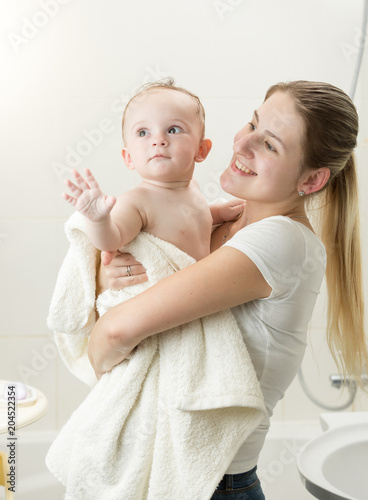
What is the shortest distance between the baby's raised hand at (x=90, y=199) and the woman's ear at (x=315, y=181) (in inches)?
13.0

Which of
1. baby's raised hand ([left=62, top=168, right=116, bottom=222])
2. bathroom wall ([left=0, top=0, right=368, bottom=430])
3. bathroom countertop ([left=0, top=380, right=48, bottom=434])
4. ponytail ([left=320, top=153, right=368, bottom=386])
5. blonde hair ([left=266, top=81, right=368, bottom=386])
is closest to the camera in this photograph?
baby's raised hand ([left=62, top=168, right=116, bottom=222])

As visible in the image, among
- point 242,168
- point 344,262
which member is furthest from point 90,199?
point 344,262

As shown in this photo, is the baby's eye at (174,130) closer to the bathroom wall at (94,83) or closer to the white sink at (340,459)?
the white sink at (340,459)

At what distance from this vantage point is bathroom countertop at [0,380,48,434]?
4.00ft

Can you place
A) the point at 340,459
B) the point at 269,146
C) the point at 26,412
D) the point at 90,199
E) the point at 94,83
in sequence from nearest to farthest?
1. the point at 90,199
2. the point at 269,146
3. the point at 340,459
4. the point at 26,412
5. the point at 94,83

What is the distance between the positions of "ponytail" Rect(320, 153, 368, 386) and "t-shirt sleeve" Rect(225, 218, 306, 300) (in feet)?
0.63

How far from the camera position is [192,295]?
0.84 m

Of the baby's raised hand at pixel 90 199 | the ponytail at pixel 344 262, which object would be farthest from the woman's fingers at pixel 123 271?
the ponytail at pixel 344 262

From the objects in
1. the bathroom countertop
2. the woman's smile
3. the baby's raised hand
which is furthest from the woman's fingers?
the bathroom countertop

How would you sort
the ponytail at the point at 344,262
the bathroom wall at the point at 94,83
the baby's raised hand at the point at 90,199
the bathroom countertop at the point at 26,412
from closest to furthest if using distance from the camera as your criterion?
1. the baby's raised hand at the point at 90,199
2. the ponytail at the point at 344,262
3. the bathroom countertop at the point at 26,412
4. the bathroom wall at the point at 94,83

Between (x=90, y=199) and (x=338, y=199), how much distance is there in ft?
1.53

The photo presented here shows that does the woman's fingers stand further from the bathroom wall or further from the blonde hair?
the bathroom wall

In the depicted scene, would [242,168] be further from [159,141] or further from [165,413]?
[165,413]

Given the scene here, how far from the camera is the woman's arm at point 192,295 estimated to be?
84cm
